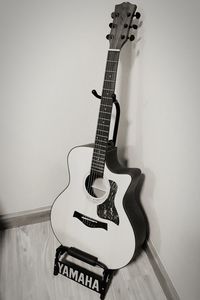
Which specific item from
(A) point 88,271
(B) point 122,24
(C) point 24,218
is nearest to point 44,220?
(C) point 24,218

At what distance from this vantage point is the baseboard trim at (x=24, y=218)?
127cm

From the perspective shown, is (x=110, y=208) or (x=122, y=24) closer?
(x=122, y=24)

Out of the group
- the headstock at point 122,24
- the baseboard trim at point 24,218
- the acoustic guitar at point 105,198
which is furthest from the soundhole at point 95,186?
the headstock at point 122,24

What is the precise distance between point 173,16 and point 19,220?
4.23 feet

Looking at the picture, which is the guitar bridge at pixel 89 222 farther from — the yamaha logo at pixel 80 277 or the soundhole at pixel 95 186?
the yamaha logo at pixel 80 277

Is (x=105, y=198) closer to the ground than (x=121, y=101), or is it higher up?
closer to the ground

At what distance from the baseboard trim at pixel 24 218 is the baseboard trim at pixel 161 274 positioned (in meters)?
0.64

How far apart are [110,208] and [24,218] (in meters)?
0.62

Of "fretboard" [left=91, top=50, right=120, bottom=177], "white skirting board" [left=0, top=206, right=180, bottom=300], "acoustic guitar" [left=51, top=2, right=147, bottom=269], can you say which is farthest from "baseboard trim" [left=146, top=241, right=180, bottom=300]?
"fretboard" [left=91, top=50, right=120, bottom=177]

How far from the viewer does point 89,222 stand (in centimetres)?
102

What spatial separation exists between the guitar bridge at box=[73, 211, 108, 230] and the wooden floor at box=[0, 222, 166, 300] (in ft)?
0.94

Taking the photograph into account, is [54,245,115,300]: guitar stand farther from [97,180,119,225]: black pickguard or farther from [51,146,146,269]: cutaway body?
[97,180,119,225]: black pickguard

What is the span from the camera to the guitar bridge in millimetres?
1001

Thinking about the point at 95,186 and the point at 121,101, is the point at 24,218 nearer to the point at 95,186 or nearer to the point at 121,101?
the point at 95,186
